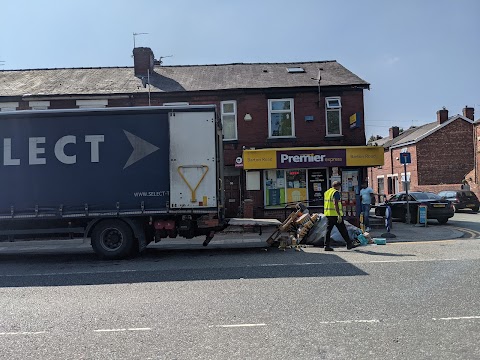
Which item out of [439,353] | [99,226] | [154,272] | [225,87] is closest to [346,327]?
[439,353]

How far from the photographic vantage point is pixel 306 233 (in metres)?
11.4

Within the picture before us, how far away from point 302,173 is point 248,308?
12044mm

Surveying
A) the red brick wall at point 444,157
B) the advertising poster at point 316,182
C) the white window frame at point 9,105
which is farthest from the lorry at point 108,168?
the red brick wall at point 444,157

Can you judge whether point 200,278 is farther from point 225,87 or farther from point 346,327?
point 225,87

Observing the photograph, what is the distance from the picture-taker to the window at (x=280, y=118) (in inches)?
672

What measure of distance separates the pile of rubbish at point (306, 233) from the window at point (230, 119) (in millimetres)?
6427

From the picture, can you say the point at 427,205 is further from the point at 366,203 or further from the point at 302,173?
the point at 302,173

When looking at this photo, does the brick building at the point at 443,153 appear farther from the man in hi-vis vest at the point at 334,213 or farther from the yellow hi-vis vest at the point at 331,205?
the yellow hi-vis vest at the point at 331,205

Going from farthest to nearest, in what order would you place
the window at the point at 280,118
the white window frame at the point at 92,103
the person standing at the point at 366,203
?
the window at the point at 280,118
the white window frame at the point at 92,103
the person standing at the point at 366,203

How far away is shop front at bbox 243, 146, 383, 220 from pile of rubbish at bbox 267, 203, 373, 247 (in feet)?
12.8

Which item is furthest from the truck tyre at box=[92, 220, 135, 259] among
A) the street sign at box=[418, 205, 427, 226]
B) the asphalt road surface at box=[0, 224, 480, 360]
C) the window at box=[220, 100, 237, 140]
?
the street sign at box=[418, 205, 427, 226]

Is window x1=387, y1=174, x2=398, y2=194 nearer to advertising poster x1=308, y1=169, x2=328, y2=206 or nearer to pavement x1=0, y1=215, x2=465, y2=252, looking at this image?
advertising poster x1=308, y1=169, x2=328, y2=206

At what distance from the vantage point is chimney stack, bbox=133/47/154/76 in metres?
18.8

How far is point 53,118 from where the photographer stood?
389 inches
